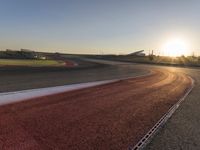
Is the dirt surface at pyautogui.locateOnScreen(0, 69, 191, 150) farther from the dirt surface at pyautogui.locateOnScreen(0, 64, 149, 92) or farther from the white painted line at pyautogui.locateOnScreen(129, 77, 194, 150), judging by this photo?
the dirt surface at pyautogui.locateOnScreen(0, 64, 149, 92)

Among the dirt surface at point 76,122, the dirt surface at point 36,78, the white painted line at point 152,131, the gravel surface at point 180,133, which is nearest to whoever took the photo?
the dirt surface at point 76,122

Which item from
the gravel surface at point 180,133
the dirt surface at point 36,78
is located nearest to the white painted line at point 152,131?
the gravel surface at point 180,133

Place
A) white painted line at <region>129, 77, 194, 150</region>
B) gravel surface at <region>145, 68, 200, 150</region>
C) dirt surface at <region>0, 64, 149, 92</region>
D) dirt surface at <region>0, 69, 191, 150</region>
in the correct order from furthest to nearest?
dirt surface at <region>0, 64, 149, 92</region>
gravel surface at <region>145, 68, 200, 150</region>
white painted line at <region>129, 77, 194, 150</region>
dirt surface at <region>0, 69, 191, 150</region>

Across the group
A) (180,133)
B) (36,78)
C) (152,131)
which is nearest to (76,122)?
(152,131)

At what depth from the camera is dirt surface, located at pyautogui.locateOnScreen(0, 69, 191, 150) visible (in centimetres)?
670

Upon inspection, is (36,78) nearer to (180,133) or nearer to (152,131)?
(152,131)

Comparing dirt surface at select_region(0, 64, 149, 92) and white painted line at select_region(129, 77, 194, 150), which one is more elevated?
dirt surface at select_region(0, 64, 149, 92)

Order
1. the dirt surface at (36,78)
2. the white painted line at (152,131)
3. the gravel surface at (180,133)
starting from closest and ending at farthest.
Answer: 1. the white painted line at (152,131)
2. the gravel surface at (180,133)
3. the dirt surface at (36,78)

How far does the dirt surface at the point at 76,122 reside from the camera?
670 centimetres

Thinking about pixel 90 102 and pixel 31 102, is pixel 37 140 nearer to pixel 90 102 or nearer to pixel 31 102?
pixel 31 102

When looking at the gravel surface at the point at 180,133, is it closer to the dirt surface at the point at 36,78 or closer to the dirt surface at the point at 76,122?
the dirt surface at the point at 76,122

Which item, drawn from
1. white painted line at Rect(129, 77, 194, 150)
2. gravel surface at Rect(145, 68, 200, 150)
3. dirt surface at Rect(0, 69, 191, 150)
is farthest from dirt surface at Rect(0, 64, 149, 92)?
gravel surface at Rect(145, 68, 200, 150)

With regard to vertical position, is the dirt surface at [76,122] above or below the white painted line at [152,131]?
above

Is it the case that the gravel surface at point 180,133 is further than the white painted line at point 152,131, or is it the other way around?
the gravel surface at point 180,133
